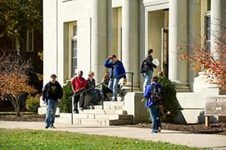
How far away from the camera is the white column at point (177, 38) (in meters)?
26.2

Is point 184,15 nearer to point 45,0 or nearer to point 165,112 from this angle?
point 165,112

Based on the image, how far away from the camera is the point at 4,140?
17047mm

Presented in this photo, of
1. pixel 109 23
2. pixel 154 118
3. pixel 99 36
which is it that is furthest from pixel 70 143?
pixel 109 23

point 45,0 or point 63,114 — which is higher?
point 45,0

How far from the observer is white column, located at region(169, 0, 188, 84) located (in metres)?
26.2

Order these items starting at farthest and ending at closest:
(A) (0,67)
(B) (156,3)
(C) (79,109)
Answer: (A) (0,67)
(B) (156,3)
(C) (79,109)

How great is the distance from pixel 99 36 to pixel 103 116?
686 centimetres

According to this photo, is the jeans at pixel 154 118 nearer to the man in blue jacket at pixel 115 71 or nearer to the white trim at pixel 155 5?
the man in blue jacket at pixel 115 71

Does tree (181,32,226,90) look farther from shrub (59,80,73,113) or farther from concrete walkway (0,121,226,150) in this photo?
shrub (59,80,73,113)

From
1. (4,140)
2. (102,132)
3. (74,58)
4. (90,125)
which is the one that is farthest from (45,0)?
(4,140)

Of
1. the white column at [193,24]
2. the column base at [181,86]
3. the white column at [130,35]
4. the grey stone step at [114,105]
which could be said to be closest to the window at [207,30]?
the white column at [193,24]

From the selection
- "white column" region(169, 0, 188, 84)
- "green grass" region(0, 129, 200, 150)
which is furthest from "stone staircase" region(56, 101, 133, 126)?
"green grass" region(0, 129, 200, 150)

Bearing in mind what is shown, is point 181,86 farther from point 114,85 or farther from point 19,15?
point 19,15

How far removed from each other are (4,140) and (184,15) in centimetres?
1184
